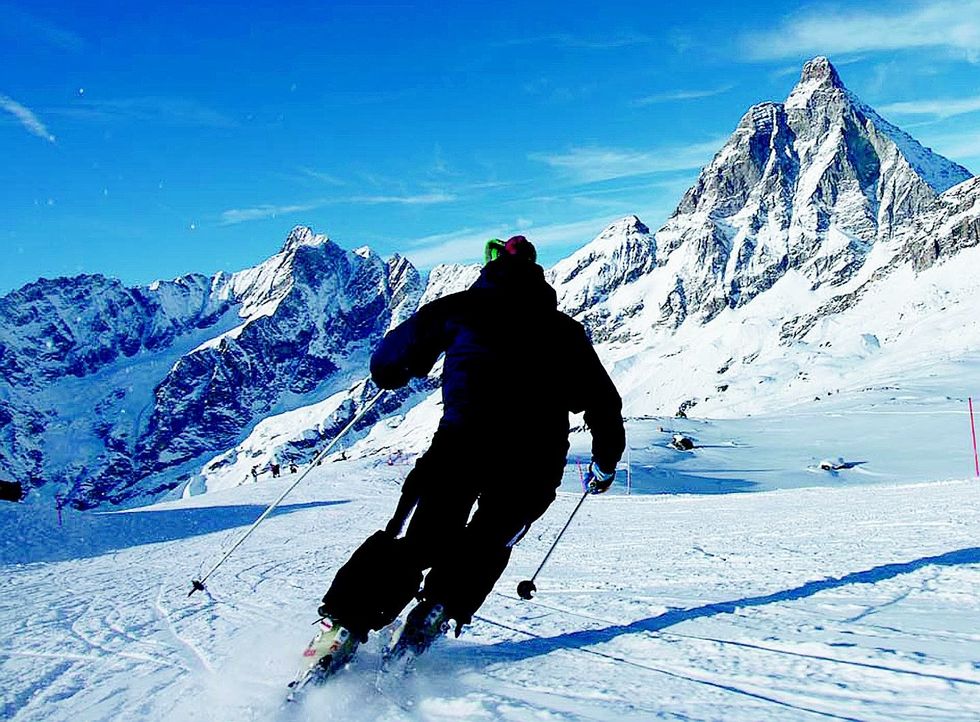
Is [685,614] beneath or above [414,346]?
beneath

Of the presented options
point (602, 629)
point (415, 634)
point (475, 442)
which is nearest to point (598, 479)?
point (602, 629)

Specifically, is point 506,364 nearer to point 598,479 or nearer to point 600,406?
point 600,406

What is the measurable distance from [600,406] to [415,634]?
5.18 feet

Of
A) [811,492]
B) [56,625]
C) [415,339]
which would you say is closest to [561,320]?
[415,339]

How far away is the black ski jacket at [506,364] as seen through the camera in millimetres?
3598

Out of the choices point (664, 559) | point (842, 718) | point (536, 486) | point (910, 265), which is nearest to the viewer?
point (842, 718)

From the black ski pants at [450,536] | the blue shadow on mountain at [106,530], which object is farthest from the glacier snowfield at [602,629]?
the blue shadow on mountain at [106,530]

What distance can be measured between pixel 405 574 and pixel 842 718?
74.2 inches

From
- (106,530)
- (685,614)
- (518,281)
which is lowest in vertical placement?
(106,530)

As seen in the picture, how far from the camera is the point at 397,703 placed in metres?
2.77

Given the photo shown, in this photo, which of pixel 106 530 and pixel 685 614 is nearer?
pixel 685 614

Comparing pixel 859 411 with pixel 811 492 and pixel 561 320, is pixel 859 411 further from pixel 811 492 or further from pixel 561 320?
pixel 561 320

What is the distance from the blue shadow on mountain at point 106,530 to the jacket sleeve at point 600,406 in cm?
1108

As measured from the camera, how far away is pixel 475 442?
356cm
